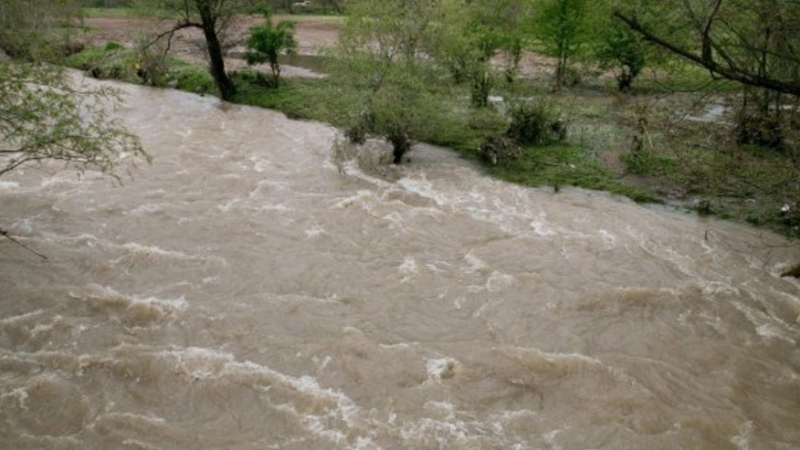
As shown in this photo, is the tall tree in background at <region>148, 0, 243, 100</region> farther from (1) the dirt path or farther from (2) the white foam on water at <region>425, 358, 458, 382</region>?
(2) the white foam on water at <region>425, 358, 458, 382</region>

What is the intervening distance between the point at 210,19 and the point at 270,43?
2.90 meters

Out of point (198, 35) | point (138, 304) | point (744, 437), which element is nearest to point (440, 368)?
point (744, 437)

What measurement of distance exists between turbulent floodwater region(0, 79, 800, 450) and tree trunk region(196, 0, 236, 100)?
10.1 meters

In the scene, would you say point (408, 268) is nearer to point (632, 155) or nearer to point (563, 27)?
point (632, 155)

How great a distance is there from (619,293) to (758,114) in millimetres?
7134

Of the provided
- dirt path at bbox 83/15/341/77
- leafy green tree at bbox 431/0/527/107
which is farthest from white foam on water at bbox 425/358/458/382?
dirt path at bbox 83/15/341/77

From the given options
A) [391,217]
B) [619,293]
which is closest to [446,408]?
[619,293]

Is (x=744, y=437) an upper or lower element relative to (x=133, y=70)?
lower

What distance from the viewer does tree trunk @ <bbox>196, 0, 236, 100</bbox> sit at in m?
25.8

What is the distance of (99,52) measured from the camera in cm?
3366

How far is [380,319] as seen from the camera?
11.6 metres

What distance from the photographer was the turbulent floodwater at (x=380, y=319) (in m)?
9.04

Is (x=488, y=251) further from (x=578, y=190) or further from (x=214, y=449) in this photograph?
(x=214, y=449)

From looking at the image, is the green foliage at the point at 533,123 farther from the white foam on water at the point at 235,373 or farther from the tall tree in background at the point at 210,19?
the white foam on water at the point at 235,373
